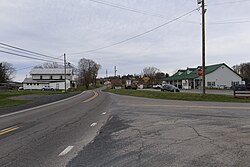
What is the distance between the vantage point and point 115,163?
5.92m

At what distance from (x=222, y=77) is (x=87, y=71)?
57.5 meters

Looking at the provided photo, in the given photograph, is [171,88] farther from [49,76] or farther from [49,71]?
[49,71]

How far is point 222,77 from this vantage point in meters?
76.6

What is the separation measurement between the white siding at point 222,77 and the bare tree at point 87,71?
51.4 m

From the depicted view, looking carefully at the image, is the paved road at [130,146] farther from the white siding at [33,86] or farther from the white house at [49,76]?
the white house at [49,76]

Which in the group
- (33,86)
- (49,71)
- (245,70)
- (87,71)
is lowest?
(33,86)

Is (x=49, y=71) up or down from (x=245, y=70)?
up

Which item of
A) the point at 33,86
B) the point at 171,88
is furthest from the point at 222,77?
the point at 33,86

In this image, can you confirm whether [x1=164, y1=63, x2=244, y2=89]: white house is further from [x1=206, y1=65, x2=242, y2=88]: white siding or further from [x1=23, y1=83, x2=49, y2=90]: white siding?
[x1=23, y1=83, x2=49, y2=90]: white siding

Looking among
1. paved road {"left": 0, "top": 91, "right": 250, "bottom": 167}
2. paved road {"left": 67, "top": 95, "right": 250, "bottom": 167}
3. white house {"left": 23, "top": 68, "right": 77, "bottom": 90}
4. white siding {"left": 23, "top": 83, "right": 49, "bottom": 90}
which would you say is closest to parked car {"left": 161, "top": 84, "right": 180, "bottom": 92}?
paved road {"left": 0, "top": 91, "right": 250, "bottom": 167}

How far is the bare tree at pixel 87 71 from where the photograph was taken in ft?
374

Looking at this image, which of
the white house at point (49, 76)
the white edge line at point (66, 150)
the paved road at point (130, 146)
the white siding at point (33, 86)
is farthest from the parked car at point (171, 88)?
the white siding at point (33, 86)

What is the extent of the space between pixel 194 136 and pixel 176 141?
0.98 meters

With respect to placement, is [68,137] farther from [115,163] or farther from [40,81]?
[40,81]
